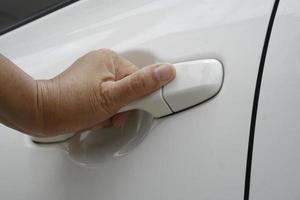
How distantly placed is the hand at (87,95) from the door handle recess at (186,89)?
15 mm

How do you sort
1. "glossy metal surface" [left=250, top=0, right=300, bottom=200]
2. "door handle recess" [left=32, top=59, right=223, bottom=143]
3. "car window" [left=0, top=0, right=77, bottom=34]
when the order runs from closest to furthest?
"glossy metal surface" [left=250, top=0, right=300, bottom=200]
"door handle recess" [left=32, top=59, right=223, bottom=143]
"car window" [left=0, top=0, right=77, bottom=34]

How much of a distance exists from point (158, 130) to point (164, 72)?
4.3 inches

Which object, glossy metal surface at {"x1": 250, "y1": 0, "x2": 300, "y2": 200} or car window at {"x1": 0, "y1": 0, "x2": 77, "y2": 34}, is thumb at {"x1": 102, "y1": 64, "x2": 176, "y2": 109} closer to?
glossy metal surface at {"x1": 250, "y1": 0, "x2": 300, "y2": 200}

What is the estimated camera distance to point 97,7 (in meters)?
1.05

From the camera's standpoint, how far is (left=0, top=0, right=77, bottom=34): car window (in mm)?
1137

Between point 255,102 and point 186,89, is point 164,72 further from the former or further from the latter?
point 255,102

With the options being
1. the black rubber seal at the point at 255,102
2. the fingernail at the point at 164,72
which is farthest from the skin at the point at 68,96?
the black rubber seal at the point at 255,102

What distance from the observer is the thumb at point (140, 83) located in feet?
2.54

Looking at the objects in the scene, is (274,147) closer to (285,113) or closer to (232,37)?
(285,113)

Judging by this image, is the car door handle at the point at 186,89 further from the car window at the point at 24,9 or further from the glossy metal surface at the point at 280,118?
the car window at the point at 24,9

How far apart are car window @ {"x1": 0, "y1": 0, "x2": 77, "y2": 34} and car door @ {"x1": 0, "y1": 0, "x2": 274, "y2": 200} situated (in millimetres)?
142

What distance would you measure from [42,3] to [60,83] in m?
0.40

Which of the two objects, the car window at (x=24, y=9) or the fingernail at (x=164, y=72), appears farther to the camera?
the car window at (x=24, y=9)

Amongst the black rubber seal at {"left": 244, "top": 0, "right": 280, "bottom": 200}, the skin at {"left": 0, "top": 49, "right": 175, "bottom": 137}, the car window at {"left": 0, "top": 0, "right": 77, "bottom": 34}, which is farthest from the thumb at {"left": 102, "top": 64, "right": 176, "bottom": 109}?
the car window at {"left": 0, "top": 0, "right": 77, "bottom": 34}
